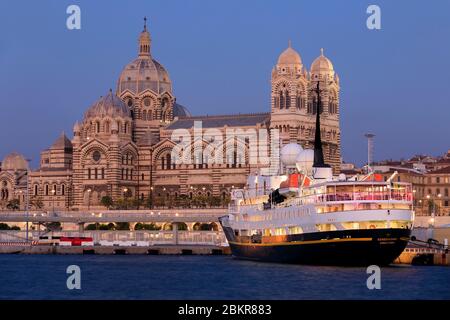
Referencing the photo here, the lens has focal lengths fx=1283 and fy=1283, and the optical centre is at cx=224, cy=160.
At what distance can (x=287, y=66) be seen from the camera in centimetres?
15662

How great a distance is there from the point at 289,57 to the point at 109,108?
26.7m

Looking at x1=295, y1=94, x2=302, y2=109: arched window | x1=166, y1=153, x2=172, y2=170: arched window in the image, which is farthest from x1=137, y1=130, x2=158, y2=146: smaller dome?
x1=295, y1=94, x2=302, y2=109: arched window

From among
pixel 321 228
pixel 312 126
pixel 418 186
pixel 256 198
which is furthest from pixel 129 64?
pixel 321 228

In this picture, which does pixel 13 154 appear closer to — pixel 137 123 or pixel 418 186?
pixel 137 123

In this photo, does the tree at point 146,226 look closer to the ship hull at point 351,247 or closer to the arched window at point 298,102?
the arched window at point 298,102

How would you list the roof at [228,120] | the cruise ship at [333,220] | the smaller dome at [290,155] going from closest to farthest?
A: 1. the cruise ship at [333,220]
2. the smaller dome at [290,155]
3. the roof at [228,120]

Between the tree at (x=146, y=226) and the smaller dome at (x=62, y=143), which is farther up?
the smaller dome at (x=62, y=143)

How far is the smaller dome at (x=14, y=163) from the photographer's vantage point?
187m

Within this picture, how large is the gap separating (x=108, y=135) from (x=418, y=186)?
134 ft

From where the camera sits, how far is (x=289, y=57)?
15688 centimetres

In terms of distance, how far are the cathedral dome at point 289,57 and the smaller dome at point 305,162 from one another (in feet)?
216

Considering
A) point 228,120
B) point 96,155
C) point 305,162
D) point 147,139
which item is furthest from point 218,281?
point 147,139

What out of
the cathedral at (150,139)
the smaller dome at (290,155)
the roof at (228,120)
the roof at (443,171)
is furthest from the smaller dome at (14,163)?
the smaller dome at (290,155)

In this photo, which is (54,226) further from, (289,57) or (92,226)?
(289,57)
